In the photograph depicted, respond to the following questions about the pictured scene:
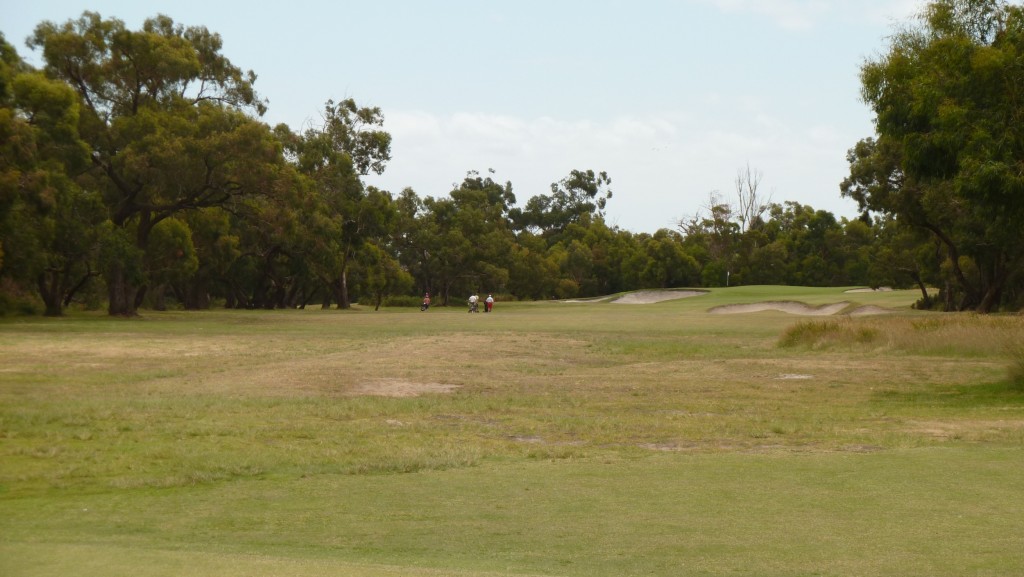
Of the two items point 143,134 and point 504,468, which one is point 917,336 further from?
point 143,134

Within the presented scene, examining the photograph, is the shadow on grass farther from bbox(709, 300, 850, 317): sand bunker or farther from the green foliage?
bbox(709, 300, 850, 317): sand bunker

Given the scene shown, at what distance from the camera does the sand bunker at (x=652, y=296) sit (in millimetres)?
82000

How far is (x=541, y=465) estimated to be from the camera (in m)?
9.94

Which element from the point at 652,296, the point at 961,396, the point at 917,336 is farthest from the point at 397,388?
the point at 652,296

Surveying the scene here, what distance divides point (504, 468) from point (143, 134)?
37.2 meters

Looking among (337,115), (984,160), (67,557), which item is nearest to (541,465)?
(67,557)

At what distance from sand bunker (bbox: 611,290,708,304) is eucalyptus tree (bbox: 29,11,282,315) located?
42.8 metres

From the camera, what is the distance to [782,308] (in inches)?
2429

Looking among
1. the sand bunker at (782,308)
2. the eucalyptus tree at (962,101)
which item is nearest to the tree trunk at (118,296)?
the sand bunker at (782,308)

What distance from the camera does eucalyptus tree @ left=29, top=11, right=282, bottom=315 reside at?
4150cm

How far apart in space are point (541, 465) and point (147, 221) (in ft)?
134

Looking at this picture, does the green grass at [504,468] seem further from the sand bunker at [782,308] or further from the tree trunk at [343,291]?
the tree trunk at [343,291]

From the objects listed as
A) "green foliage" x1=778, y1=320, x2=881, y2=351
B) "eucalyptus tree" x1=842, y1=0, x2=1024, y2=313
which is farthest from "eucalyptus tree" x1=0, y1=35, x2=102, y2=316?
"eucalyptus tree" x1=842, y1=0, x2=1024, y2=313

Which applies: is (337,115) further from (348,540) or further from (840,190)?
(348,540)
